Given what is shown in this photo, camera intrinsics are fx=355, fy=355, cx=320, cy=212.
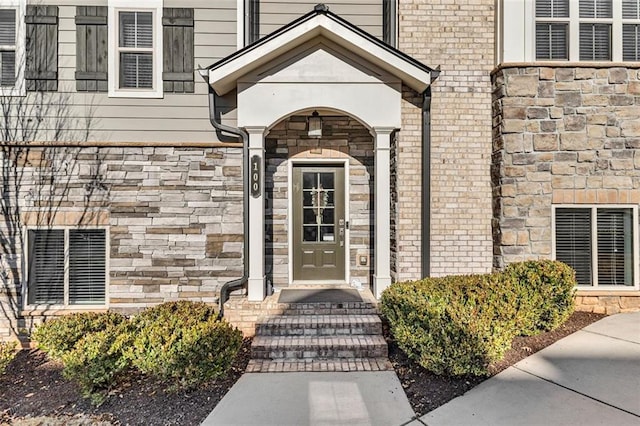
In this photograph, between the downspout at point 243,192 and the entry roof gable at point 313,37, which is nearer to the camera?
the entry roof gable at point 313,37

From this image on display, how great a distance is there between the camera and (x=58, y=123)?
5.31 metres

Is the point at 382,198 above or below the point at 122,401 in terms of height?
above

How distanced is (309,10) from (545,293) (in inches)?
214

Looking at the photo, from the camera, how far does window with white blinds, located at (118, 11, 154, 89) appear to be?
5406 mm

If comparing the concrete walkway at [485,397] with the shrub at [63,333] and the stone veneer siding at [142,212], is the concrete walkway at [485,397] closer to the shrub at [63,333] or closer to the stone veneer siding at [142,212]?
the shrub at [63,333]

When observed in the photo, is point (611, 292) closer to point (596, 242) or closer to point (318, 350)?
point (596, 242)

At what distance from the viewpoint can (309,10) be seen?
228 inches

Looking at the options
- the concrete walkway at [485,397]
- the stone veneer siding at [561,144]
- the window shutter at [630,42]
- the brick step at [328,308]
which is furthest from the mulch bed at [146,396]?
the window shutter at [630,42]

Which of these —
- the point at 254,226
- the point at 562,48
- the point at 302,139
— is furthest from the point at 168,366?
the point at 562,48

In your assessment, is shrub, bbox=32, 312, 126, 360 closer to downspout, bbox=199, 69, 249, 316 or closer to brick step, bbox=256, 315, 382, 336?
downspout, bbox=199, 69, 249, 316

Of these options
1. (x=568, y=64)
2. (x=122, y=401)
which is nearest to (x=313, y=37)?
(x=568, y=64)

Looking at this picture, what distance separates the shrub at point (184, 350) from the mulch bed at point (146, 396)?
172 millimetres

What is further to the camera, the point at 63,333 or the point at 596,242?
the point at 596,242

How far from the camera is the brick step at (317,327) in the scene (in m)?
4.54
